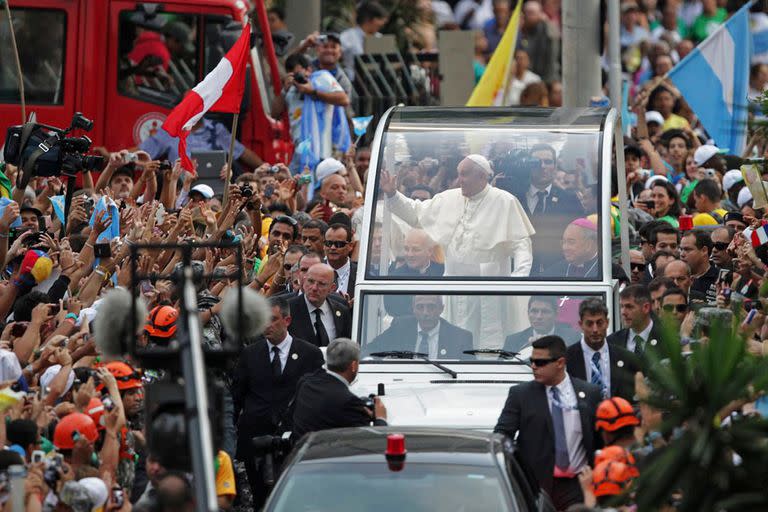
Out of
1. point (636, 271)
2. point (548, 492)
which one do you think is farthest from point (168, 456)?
point (636, 271)

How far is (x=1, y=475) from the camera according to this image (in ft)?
29.1

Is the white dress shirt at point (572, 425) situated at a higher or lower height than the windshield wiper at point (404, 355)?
lower

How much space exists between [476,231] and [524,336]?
0.92m

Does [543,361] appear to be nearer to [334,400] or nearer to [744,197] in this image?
[334,400]

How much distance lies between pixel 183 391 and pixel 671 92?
16.6 metres

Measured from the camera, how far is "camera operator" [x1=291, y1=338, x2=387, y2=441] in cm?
1120

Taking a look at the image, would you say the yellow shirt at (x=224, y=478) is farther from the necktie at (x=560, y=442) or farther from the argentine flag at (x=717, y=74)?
the argentine flag at (x=717, y=74)

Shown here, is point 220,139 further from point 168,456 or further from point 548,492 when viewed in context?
point 168,456

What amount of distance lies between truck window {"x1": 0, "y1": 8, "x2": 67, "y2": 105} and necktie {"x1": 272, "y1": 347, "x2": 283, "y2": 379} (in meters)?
7.57

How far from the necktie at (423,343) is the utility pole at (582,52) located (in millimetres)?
7000

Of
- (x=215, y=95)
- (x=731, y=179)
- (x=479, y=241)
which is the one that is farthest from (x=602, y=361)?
(x=731, y=179)

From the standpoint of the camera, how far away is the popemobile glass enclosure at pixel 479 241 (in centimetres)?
1259

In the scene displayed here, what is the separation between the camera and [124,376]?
11.0m

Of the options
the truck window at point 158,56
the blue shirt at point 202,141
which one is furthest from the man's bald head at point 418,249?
the truck window at point 158,56
